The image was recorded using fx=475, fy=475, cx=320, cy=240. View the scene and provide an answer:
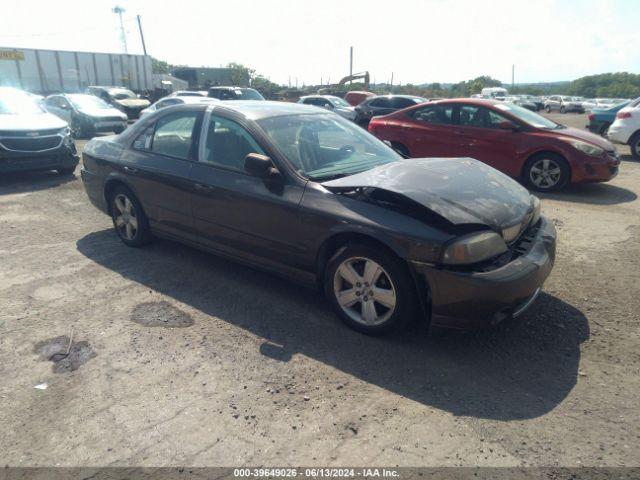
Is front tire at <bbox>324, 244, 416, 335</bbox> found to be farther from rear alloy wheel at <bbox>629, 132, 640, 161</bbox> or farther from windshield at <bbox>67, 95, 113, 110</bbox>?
windshield at <bbox>67, 95, 113, 110</bbox>

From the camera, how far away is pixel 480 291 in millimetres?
2959

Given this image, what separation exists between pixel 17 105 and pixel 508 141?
9.15 meters

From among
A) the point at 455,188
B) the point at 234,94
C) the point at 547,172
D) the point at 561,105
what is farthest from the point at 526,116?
the point at 561,105

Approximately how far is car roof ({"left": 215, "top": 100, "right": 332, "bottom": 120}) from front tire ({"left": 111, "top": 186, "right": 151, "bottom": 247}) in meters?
1.51

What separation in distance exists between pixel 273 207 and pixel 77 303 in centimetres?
192

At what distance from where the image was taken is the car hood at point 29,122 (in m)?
8.30

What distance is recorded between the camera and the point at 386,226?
3193 millimetres

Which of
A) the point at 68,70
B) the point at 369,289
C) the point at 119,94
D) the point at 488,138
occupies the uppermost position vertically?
the point at 68,70

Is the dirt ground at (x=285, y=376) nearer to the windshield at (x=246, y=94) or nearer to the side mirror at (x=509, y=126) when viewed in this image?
the side mirror at (x=509, y=126)

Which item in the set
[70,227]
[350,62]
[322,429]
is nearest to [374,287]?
[322,429]

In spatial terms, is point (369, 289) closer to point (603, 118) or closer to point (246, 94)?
point (603, 118)

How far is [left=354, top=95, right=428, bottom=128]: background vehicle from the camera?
1706cm

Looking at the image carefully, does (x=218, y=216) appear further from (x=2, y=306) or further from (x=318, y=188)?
(x=2, y=306)

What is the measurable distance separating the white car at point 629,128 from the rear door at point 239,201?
1042 cm
